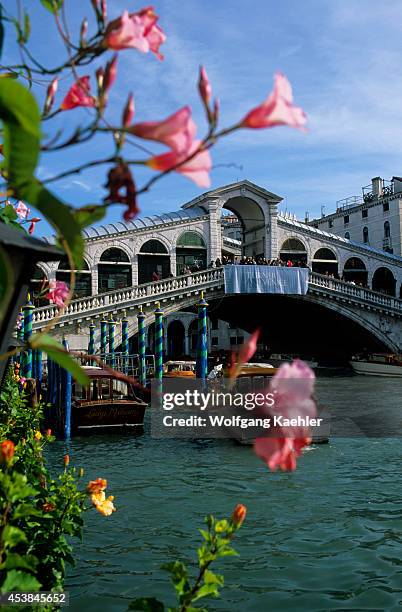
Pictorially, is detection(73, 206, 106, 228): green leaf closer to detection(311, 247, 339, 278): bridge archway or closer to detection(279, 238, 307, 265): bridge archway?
detection(279, 238, 307, 265): bridge archway

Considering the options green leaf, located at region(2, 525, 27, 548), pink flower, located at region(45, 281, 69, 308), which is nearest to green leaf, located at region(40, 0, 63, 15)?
pink flower, located at region(45, 281, 69, 308)

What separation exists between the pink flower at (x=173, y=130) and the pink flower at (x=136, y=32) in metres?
0.19

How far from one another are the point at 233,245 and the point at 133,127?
1523 inches

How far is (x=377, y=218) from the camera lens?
128 feet

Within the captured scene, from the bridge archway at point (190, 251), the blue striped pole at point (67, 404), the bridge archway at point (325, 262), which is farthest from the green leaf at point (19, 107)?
the bridge archway at point (325, 262)

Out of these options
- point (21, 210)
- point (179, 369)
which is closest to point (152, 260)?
point (179, 369)

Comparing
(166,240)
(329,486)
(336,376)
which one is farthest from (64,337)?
(329,486)

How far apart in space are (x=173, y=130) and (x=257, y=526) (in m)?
5.89

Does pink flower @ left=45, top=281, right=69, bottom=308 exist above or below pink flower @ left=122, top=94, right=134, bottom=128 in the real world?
below

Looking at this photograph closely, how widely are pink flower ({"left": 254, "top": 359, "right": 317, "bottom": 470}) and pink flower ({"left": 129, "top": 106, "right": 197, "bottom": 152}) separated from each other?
0.34 m

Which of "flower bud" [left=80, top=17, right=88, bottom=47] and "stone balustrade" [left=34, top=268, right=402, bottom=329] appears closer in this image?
"flower bud" [left=80, top=17, right=88, bottom=47]

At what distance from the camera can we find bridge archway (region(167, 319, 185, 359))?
38.7 m

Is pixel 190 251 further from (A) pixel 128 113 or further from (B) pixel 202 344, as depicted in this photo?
(A) pixel 128 113

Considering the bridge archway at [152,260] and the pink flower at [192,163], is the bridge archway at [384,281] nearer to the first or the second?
the bridge archway at [152,260]
